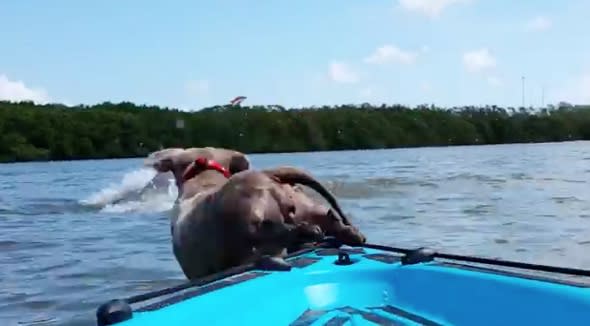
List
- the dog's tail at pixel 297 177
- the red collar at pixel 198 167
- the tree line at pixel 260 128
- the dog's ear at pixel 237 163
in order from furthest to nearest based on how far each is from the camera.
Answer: the tree line at pixel 260 128, the dog's ear at pixel 237 163, the red collar at pixel 198 167, the dog's tail at pixel 297 177

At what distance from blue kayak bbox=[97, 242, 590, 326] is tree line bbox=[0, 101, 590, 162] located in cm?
4857

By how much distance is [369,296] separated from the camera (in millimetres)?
Result: 3379

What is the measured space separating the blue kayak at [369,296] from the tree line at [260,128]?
48.6 metres

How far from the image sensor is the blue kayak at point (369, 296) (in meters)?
2.77

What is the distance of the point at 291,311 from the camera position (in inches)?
126

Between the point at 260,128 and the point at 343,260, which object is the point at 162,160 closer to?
the point at 343,260

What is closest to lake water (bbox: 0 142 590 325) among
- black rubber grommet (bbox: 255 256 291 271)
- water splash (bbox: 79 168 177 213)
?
water splash (bbox: 79 168 177 213)

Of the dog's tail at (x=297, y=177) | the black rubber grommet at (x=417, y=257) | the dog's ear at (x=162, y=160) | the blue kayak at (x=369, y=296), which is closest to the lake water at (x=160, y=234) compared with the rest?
the dog's ear at (x=162, y=160)

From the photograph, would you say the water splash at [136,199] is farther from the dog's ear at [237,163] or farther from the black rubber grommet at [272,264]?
the black rubber grommet at [272,264]

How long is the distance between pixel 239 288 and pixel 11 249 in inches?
251

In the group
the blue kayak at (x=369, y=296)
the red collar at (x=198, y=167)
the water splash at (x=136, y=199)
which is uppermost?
the red collar at (x=198, y=167)

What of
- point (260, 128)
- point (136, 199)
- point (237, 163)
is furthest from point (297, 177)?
point (260, 128)

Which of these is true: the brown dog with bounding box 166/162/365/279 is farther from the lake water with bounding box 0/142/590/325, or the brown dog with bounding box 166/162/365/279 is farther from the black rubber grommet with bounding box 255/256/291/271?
the lake water with bounding box 0/142/590/325

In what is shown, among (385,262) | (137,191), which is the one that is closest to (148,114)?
(137,191)
